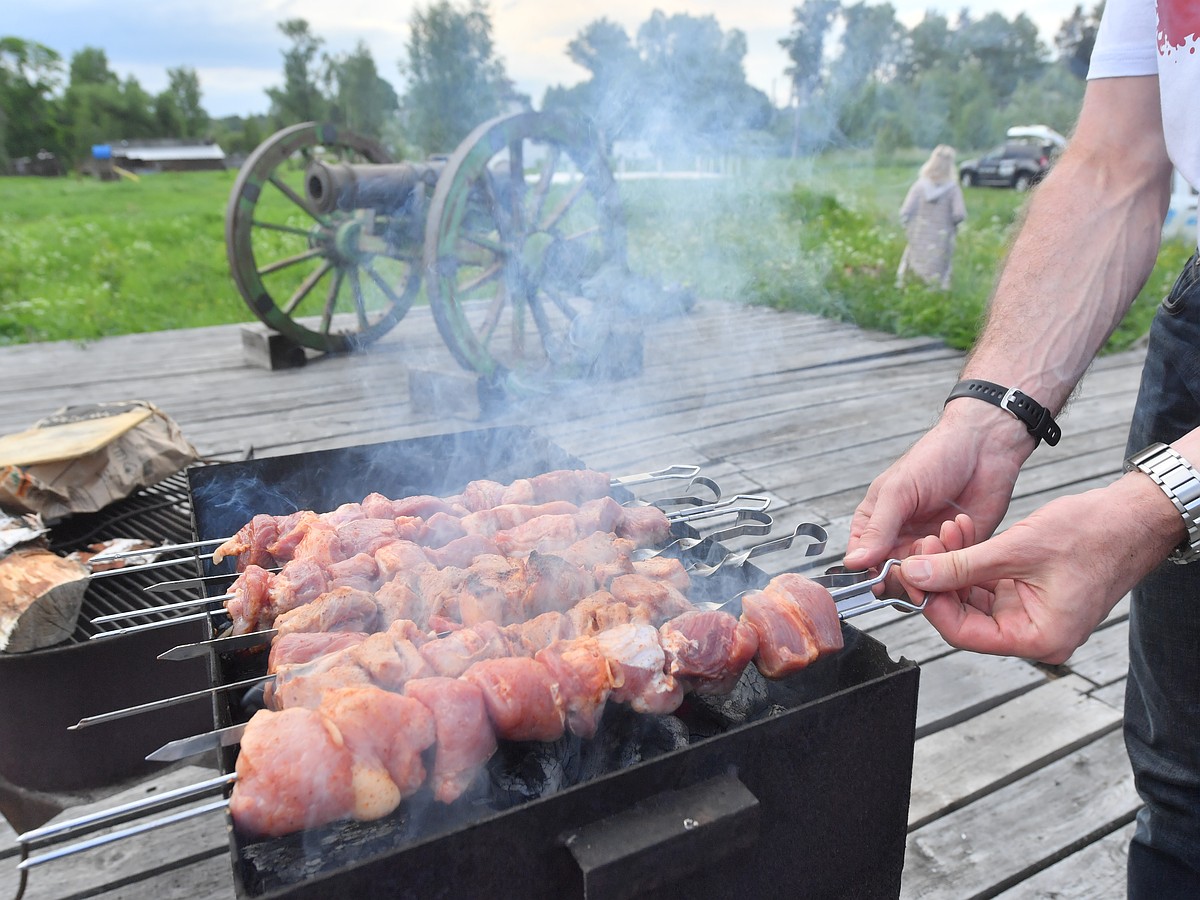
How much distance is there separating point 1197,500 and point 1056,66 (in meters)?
12.1

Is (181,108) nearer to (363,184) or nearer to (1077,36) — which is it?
(1077,36)

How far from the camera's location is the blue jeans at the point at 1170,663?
1425 mm

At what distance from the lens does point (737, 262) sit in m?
7.55

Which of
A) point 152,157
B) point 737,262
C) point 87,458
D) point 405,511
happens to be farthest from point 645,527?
point 152,157

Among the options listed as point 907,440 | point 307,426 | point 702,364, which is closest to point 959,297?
point 702,364

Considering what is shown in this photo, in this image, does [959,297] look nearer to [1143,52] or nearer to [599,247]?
[599,247]

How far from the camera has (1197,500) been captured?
3.42ft

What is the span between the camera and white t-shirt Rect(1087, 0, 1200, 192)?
4.08 ft

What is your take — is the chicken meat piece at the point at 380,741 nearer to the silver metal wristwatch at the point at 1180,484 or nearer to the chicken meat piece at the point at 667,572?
the chicken meat piece at the point at 667,572

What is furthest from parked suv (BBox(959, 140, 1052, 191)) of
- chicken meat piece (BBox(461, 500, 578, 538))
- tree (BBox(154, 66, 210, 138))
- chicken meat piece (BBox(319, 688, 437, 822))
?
tree (BBox(154, 66, 210, 138))

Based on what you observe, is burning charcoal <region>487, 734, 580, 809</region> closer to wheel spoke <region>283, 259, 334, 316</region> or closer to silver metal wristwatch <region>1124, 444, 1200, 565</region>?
silver metal wristwatch <region>1124, 444, 1200, 565</region>

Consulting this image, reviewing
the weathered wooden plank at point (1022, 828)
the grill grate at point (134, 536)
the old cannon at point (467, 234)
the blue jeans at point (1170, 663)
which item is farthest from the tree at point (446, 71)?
the weathered wooden plank at point (1022, 828)

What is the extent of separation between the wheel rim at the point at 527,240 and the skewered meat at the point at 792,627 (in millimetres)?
3343

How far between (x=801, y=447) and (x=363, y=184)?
313cm
